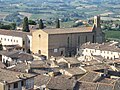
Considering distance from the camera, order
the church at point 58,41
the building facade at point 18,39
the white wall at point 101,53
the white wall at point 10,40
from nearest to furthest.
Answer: the white wall at point 101,53 < the church at point 58,41 < the building facade at point 18,39 < the white wall at point 10,40

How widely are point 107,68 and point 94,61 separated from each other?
615cm

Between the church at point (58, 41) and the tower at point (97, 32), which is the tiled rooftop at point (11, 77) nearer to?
the church at point (58, 41)

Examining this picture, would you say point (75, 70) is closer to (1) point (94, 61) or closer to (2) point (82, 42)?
→ (1) point (94, 61)

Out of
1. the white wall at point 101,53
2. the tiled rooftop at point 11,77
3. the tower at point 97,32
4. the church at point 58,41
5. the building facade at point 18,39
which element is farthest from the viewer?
the tower at point 97,32

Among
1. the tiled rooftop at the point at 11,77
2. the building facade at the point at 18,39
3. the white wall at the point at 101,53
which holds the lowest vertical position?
the white wall at the point at 101,53

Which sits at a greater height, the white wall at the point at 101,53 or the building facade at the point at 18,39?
the building facade at the point at 18,39

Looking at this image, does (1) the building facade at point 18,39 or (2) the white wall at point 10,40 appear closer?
(1) the building facade at point 18,39

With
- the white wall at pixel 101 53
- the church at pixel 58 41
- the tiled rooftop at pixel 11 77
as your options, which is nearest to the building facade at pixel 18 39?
the church at pixel 58 41

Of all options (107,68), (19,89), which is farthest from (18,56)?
(19,89)

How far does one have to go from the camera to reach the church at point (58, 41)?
60562 mm

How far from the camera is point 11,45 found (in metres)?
63.2

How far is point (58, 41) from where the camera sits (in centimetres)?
6141

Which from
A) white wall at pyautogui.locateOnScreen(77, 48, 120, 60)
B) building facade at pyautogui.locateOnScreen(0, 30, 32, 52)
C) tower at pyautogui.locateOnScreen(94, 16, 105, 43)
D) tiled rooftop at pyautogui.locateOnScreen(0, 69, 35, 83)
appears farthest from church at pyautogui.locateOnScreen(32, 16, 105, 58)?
tiled rooftop at pyautogui.locateOnScreen(0, 69, 35, 83)

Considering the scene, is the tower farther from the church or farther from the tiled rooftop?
the tiled rooftop
